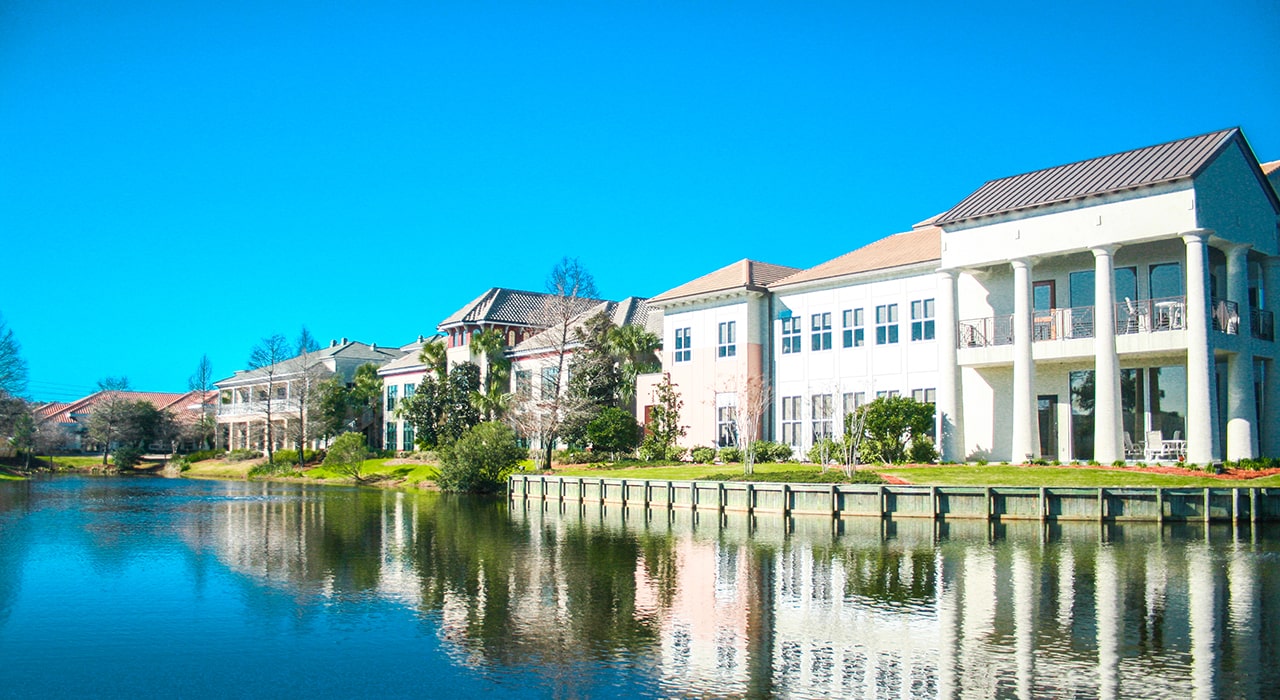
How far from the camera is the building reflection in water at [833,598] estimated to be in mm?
14555

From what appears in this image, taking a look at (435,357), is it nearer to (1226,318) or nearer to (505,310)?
(505,310)

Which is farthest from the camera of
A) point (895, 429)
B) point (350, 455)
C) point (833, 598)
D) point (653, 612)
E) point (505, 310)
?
point (505, 310)

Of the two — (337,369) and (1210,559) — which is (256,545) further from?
(337,369)

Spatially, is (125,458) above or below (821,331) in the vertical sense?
below

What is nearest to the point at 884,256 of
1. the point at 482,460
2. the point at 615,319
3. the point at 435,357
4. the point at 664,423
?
the point at 664,423

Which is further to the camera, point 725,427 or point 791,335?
point 725,427

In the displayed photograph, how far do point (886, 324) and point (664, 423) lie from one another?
13500 millimetres

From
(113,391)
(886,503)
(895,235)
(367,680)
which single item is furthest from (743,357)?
(113,391)

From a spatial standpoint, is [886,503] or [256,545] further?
[886,503]

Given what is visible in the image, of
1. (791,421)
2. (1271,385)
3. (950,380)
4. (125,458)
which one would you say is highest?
(950,380)

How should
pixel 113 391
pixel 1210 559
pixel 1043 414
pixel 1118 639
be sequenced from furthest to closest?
pixel 113 391, pixel 1043 414, pixel 1210 559, pixel 1118 639

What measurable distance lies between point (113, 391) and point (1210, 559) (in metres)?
124

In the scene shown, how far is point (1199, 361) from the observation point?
34.8 m

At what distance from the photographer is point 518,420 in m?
58.5
